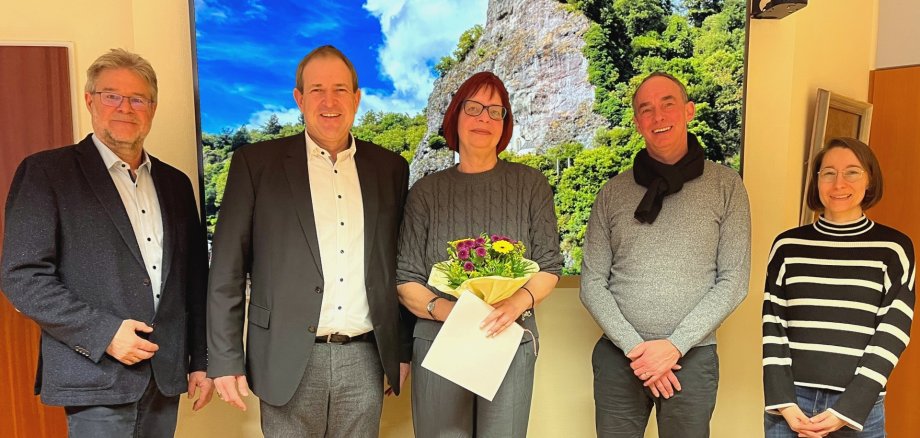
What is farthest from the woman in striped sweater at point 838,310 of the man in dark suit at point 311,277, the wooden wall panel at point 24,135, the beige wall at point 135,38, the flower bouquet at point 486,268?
the wooden wall panel at point 24,135

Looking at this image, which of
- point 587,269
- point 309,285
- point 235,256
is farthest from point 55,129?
point 587,269

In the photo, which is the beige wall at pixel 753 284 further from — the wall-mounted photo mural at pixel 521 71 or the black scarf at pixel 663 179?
the black scarf at pixel 663 179

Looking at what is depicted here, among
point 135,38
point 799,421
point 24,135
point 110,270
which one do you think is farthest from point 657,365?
point 24,135

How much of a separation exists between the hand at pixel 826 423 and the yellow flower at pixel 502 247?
1.23 m

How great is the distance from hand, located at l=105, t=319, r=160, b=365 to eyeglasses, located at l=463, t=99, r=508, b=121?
127 centimetres

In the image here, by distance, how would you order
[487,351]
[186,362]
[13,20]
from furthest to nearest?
[13,20], [186,362], [487,351]

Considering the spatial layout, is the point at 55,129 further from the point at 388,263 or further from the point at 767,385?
the point at 767,385

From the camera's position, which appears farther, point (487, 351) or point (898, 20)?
point (898, 20)

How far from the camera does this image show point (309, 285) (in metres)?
1.68

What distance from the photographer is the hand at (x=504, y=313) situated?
160 cm

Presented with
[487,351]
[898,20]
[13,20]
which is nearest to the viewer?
[487,351]

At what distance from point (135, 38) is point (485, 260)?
1952 mm

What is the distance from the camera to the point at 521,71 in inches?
99.3

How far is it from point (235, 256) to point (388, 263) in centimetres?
52
